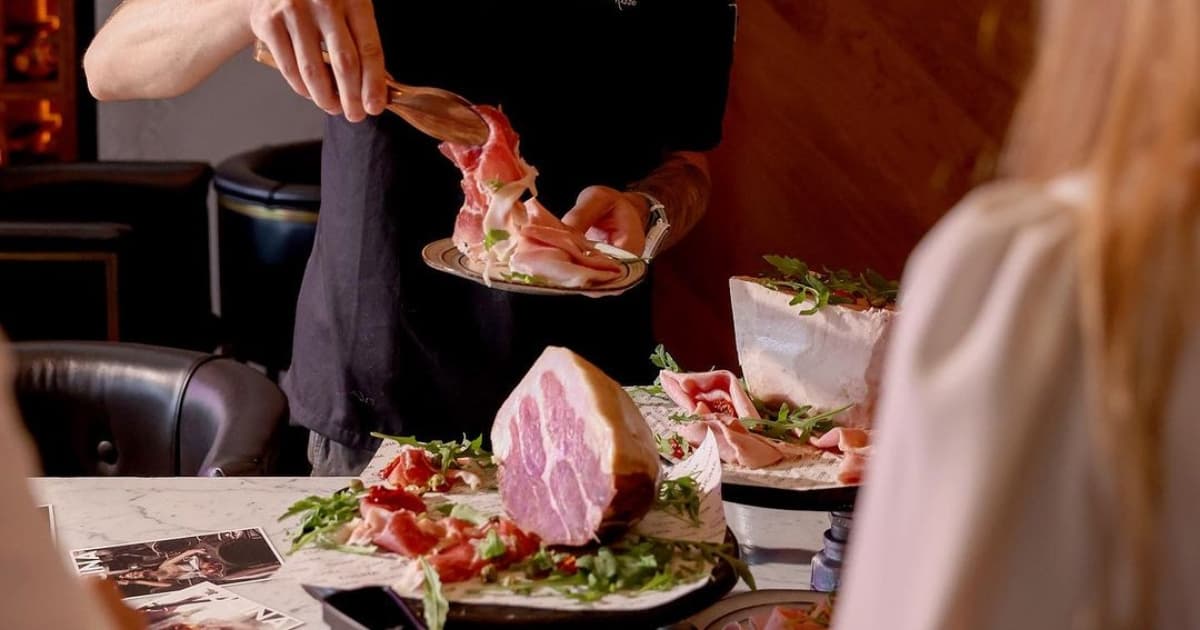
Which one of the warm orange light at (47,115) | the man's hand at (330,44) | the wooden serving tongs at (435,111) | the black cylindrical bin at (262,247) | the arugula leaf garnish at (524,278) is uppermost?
the man's hand at (330,44)

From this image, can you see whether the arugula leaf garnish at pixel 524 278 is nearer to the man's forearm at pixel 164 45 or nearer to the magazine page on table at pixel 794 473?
the magazine page on table at pixel 794 473

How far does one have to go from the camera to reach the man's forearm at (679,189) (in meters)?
2.43

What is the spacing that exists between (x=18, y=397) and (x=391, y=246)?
782 mm

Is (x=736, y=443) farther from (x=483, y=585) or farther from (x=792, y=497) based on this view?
(x=483, y=585)

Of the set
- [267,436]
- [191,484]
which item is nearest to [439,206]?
[267,436]

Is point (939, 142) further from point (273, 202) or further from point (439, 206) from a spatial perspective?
point (439, 206)

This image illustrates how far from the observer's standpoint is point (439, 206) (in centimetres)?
227

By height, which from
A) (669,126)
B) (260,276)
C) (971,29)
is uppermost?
(971,29)

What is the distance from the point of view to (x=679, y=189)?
249 centimetres

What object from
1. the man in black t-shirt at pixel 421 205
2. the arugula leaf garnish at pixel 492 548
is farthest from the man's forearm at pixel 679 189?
the arugula leaf garnish at pixel 492 548

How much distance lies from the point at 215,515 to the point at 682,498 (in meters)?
0.62

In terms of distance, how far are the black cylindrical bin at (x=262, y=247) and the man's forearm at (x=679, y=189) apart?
1.93 m

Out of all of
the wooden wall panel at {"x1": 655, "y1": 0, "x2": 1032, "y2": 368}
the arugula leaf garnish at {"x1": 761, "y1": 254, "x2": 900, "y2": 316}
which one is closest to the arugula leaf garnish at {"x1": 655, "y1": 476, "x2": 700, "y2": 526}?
the arugula leaf garnish at {"x1": 761, "y1": 254, "x2": 900, "y2": 316}

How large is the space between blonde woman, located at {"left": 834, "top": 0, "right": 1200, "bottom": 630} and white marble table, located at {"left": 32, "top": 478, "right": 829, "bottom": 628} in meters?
1.06
